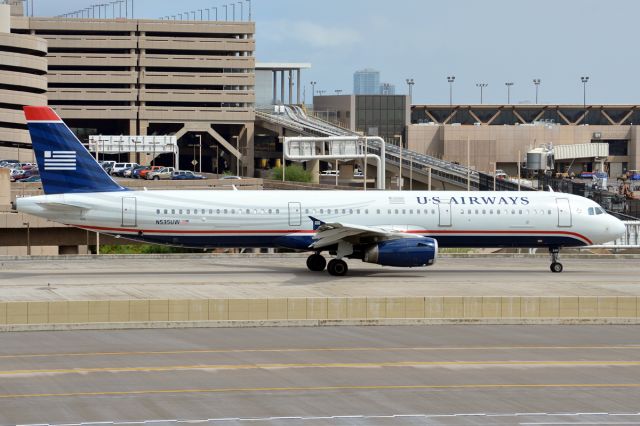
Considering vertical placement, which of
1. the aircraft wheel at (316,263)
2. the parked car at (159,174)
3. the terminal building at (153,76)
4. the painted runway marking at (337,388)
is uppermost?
the terminal building at (153,76)

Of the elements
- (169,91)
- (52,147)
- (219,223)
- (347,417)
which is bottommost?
(347,417)

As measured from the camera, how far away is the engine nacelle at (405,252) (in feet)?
156

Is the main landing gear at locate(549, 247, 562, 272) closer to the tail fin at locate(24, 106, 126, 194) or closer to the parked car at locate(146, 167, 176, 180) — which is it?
the tail fin at locate(24, 106, 126, 194)

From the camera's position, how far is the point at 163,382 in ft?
93.4

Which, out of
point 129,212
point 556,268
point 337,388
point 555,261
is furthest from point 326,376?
point 555,261

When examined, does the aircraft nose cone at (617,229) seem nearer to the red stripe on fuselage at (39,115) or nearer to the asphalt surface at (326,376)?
the asphalt surface at (326,376)

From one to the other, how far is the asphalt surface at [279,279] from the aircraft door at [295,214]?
2217mm

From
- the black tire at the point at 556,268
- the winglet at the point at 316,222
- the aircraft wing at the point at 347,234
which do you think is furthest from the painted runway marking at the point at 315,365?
the black tire at the point at 556,268

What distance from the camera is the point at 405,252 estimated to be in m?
47.5

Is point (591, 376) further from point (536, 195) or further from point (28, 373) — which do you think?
point (536, 195)

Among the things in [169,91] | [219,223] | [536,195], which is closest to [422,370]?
[219,223]

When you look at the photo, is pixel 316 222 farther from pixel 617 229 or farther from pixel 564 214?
pixel 617 229

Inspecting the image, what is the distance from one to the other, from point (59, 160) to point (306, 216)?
10499mm

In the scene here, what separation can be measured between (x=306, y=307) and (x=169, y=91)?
15335 cm
